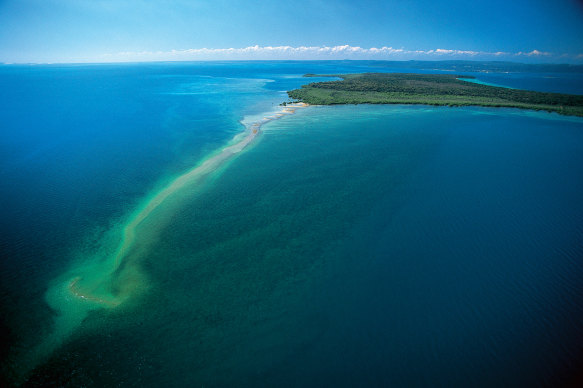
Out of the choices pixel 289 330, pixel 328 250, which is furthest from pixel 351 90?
pixel 289 330

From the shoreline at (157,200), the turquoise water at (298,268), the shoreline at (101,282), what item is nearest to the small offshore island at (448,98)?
the shoreline at (157,200)

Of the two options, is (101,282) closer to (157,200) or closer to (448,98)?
(157,200)

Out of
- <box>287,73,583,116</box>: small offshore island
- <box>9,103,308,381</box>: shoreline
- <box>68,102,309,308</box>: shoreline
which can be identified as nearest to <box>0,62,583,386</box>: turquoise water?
<box>9,103,308,381</box>: shoreline

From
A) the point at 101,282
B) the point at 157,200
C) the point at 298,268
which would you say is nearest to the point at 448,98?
the point at 298,268

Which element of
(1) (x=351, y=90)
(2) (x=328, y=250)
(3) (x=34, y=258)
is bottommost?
(3) (x=34, y=258)

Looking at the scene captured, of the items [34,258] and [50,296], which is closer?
[50,296]

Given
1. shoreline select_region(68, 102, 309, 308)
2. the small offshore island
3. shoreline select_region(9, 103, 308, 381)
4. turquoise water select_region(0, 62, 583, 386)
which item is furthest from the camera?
the small offshore island

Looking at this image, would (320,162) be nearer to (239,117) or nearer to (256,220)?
(256,220)

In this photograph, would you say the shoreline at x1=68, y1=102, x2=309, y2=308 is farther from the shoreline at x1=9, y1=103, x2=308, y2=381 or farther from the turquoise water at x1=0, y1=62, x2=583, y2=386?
the turquoise water at x1=0, y1=62, x2=583, y2=386
